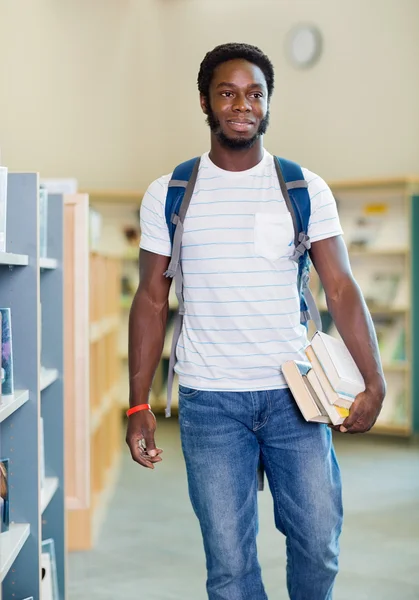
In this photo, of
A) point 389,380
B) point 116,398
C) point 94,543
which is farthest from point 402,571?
point 389,380

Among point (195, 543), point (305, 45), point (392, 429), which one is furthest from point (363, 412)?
point (305, 45)

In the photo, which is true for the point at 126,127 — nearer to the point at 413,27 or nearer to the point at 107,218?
the point at 107,218

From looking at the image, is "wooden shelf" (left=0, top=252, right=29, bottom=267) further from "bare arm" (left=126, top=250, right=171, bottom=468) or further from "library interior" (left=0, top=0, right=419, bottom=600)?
"bare arm" (left=126, top=250, right=171, bottom=468)

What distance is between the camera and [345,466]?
213 inches

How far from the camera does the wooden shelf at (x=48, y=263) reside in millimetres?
2616

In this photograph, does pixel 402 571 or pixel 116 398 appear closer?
pixel 402 571

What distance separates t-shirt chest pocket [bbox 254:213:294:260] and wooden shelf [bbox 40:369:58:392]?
3.22 feet

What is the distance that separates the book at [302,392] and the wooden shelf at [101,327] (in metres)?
Answer: 2.11

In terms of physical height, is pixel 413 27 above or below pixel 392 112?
above

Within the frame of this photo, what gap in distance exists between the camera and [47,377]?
8.88 feet

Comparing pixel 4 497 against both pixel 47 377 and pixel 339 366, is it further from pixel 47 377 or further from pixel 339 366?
pixel 339 366

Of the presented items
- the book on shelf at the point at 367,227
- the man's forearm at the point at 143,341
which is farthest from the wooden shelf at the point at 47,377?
the book on shelf at the point at 367,227

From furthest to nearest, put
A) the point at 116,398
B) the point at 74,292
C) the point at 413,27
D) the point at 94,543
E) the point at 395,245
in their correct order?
the point at 413,27, the point at 395,245, the point at 116,398, the point at 94,543, the point at 74,292

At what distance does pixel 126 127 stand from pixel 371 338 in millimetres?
6402
